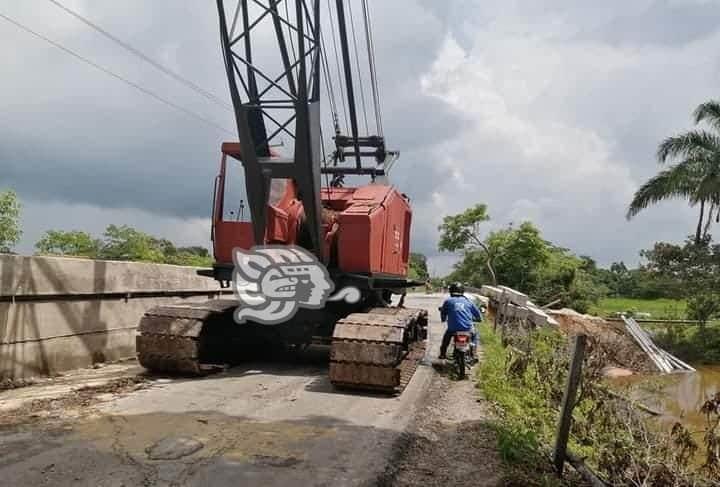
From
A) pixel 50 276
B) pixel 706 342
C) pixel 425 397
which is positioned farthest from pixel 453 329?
pixel 706 342

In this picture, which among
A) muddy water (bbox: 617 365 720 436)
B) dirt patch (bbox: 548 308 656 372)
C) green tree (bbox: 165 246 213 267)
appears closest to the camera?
muddy water (bbox: 617 365 720 436)

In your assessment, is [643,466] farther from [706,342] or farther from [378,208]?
[706,342]

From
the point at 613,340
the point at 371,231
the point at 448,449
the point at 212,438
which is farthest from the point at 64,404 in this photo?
the point at 613,340

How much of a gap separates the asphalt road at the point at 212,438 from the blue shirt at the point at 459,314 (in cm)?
188

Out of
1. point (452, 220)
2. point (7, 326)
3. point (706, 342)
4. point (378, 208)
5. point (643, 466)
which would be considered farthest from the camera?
point (452, 220)

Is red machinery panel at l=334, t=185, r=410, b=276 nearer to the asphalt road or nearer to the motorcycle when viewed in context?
the motorcycle

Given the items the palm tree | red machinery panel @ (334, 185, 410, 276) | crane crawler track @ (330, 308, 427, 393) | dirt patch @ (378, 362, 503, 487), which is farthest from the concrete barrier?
the palm tree

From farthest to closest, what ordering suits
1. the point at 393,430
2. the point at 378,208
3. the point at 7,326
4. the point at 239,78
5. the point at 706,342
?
the point at 706,342, the point at 378,208, the point at 239,78, the point at 7,326, the point at 393,430

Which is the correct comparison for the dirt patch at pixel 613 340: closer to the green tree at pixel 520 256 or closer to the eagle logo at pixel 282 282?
the eagle logo at pixel 282 282

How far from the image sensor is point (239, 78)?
25.4 feet

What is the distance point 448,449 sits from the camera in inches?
200

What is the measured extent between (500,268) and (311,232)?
105 feet

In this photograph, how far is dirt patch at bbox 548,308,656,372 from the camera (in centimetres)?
1510

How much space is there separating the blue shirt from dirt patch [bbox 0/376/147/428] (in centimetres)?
450
